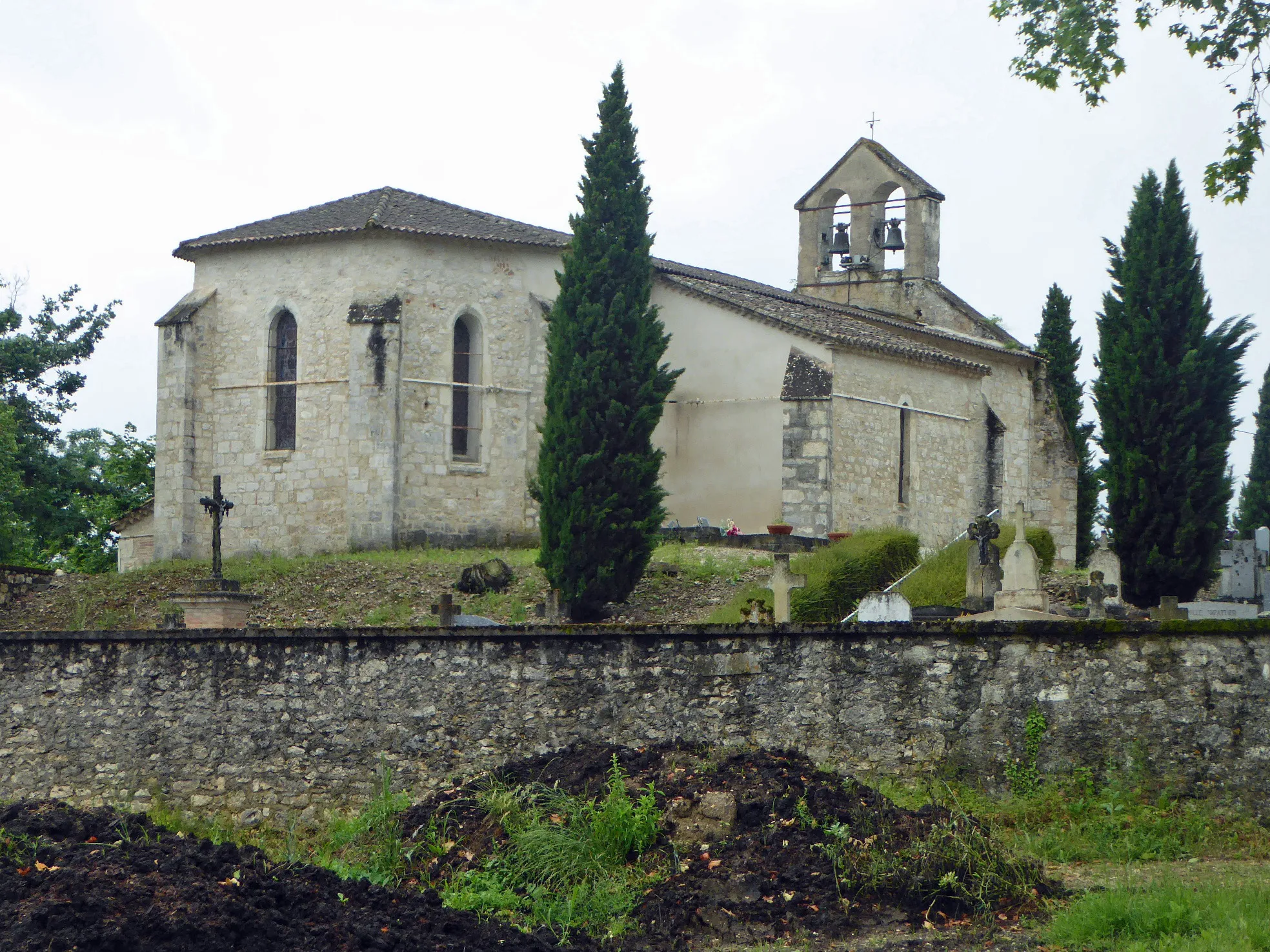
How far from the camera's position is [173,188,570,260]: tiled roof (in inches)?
1137

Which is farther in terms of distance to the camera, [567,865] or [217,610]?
[217,610]

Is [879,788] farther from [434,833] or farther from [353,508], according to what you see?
[353,508]

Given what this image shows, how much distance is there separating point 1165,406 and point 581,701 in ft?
59.8

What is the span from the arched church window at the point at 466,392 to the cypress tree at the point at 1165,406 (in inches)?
443

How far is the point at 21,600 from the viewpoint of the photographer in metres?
26.5

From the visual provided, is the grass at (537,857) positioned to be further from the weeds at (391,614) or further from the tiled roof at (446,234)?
the tiled roof at (446,234)

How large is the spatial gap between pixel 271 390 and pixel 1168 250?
1652cm

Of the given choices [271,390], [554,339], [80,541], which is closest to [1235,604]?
[554,339]

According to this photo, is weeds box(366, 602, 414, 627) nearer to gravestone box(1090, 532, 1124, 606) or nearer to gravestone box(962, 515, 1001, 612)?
gravestone box(962, 515, 1001, 612)

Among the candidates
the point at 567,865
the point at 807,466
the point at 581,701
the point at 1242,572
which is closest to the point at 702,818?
the point at 567,865

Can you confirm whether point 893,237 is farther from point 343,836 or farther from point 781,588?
point 343,836

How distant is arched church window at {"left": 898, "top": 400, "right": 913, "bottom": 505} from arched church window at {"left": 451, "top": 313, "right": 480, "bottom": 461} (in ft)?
26.1

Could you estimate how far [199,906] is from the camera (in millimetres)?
8617

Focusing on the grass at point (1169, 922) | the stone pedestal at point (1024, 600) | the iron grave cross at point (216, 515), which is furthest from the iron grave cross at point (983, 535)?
the iron grave cross at point (216, 515)
